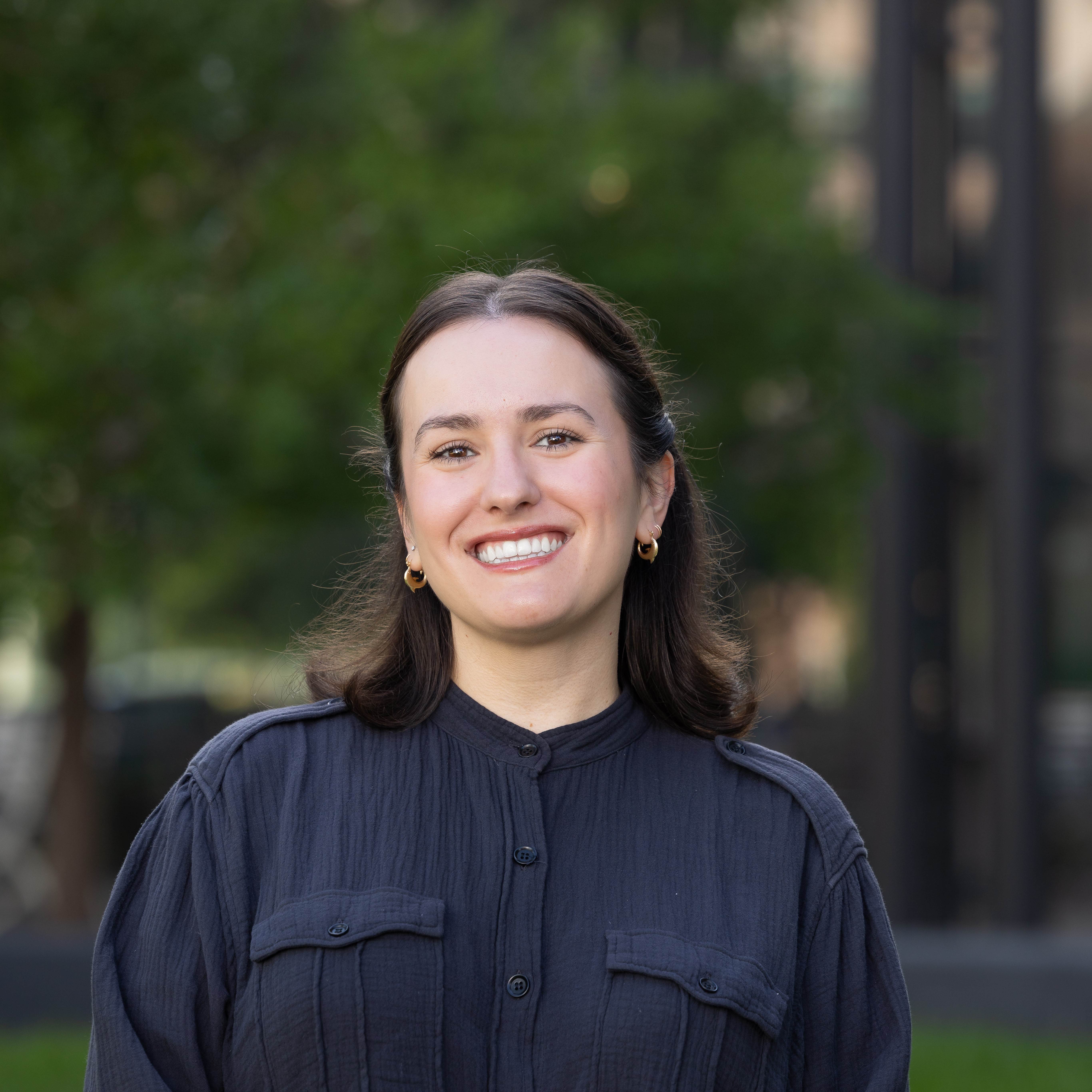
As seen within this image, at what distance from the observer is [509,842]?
2107mm

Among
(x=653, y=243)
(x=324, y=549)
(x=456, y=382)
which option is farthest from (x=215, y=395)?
(x=324, y=549)

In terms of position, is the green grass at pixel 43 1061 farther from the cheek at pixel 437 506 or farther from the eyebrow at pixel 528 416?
Result: the eyebrow at pixel 528 416

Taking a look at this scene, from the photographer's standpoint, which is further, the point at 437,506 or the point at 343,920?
the point at 437,506

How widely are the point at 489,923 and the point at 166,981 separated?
43 centimetres

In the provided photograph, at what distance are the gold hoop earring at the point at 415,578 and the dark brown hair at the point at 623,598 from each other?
33 mm

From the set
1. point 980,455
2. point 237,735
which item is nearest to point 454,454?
point 237,735

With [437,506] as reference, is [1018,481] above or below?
below

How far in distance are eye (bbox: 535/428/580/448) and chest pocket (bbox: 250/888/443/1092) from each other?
2.17ft

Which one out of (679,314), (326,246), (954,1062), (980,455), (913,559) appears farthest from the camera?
(980,455)

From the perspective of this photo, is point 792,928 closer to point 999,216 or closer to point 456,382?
point 456,382

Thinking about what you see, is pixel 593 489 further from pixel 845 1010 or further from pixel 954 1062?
pixel 954 1062

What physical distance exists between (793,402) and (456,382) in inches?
237

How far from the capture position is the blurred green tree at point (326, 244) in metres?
6.19

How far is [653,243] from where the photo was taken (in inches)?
261
